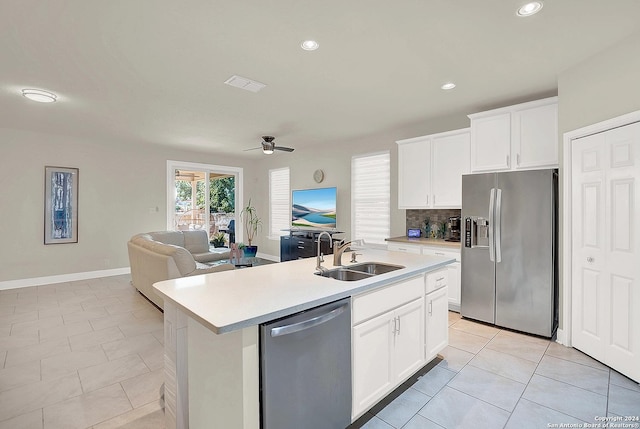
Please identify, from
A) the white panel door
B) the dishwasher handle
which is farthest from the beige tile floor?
the white panel door

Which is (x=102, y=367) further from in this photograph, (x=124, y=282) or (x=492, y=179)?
(x=492, y=179)

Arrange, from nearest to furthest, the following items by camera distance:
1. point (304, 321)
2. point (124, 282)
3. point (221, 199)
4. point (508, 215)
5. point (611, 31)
Answer: point (304, 321), point (611, 31), point (508, 215), point (124, 282), point (221, 199)

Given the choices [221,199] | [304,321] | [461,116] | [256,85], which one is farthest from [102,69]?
[221,199]

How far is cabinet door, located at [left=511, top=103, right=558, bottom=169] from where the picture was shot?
3205mm

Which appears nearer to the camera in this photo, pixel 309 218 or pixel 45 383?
pixel 45 383

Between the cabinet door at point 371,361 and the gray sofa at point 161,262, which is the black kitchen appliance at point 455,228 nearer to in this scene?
the cabinet door at point 371,361

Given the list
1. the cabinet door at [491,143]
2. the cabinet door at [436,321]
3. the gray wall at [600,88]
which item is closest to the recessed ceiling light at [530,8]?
the gray wall at [600,88]

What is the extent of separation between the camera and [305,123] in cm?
484

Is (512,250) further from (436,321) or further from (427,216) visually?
(427,216)

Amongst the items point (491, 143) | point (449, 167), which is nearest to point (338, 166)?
point (449, 167)

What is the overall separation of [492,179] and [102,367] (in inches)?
164

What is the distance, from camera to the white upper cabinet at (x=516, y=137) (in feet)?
10.6

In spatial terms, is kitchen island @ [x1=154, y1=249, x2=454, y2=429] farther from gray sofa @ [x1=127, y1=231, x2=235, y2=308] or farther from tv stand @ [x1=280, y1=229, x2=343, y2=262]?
tv stand @ [x1=280, y1=229, x2=343, y2=262]

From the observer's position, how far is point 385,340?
1.96 m
